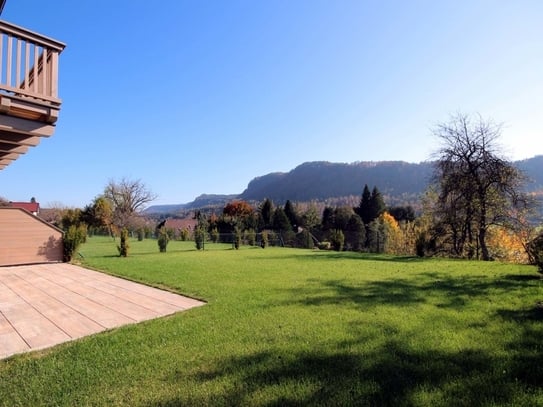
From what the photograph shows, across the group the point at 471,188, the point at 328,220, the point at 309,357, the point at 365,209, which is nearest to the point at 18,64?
the point at 309,357

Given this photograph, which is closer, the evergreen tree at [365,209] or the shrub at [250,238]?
the shrub at [250,238]

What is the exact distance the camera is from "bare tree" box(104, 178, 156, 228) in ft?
128

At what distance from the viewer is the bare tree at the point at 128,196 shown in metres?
39.0

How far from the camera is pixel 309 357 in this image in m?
2.59

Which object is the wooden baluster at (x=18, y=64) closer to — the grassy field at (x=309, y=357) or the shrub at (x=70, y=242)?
the grassy field at (x=309, y=357)

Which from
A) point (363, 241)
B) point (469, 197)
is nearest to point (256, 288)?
point (469, 197)

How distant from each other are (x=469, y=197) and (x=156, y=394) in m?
14.5

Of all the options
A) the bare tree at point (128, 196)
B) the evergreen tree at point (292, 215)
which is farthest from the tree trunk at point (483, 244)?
the bare tree at point (128, 196)

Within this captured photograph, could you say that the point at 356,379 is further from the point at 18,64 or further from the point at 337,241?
the point at 337,241

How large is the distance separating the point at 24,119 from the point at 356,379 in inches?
142

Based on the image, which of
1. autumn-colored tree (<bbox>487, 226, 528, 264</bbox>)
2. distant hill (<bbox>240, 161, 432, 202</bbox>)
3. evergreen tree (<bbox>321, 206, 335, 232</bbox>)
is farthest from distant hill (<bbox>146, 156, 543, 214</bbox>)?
autumn-colored tree (<bbox>487, 226, 528, 264</bbox>)

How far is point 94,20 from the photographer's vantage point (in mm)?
8219

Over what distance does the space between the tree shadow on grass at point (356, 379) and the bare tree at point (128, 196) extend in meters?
39.1

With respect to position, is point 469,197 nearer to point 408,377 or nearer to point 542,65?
point 542,65
